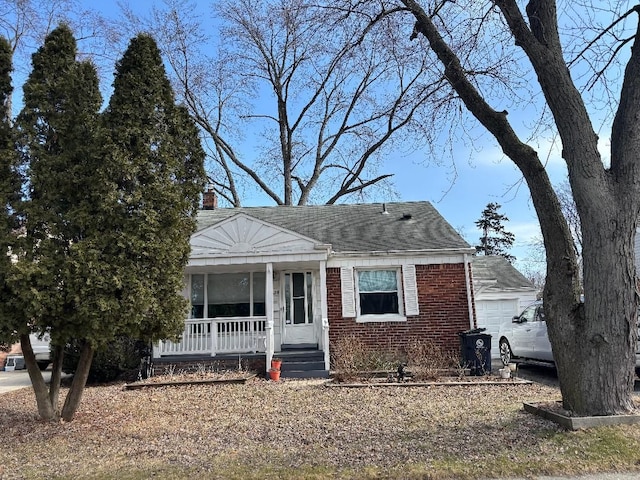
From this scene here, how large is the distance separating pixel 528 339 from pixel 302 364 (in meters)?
5.44

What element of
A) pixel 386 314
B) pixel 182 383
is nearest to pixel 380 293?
pixel 386 314

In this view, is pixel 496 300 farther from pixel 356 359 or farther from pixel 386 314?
pixel 356 359

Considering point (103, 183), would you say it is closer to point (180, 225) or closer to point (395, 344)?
point (180, 225)

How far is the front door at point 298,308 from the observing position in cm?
1347

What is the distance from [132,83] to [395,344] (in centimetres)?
899

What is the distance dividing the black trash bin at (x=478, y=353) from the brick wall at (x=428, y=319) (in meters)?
1.33

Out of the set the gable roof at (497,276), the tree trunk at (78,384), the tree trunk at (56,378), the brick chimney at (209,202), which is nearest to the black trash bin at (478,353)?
the gable roof at (497,276)

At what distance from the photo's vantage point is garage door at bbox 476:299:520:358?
16906mm

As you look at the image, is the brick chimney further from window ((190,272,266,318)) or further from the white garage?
the white garage

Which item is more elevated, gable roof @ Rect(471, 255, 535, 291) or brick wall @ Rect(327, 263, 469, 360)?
gable roof @ Rect(471, 255, 535, 291)

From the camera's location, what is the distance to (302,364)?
11.8 metres

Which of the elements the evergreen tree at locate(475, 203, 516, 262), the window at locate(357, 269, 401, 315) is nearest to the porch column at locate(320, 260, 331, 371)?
the window at locate(357, 269, 401, 315)

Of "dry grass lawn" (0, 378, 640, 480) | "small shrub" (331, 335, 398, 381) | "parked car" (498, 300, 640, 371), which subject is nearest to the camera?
"dry grass lawn" (0, 378, 640, 480)

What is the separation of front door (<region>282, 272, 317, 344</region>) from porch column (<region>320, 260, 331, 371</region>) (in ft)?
3.18
